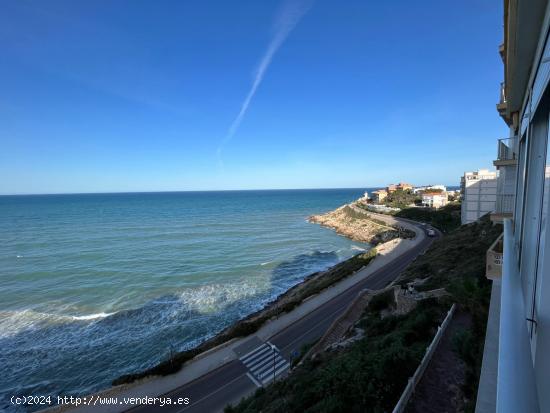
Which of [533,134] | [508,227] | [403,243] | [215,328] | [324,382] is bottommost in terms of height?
Result: [215,328]

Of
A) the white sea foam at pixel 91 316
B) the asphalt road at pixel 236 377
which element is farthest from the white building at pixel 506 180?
the white sea foam at pixel 91 316

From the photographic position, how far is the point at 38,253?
46.3m

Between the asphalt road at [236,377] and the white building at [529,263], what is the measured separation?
13981 millimetres

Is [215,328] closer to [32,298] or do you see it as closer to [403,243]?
[32,298]

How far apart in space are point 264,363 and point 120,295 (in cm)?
1947

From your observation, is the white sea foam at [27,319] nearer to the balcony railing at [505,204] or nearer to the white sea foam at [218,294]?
the white sea foam at [218,294]

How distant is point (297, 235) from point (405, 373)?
55.9 meters

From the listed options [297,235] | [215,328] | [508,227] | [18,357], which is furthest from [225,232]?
[508,227]

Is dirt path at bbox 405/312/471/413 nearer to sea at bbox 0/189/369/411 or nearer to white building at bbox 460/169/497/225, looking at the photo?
sea at bbox 0/189/369/411

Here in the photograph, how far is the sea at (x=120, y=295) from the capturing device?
19.9 metres

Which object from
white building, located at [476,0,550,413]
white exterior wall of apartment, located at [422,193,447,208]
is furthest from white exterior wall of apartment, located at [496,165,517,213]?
white exterior wall of apartment, located at [422,193,447,208]

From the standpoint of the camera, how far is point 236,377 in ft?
56.2

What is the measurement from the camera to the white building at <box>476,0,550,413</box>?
1.12 meters

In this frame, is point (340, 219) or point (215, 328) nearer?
point (215, 328)
